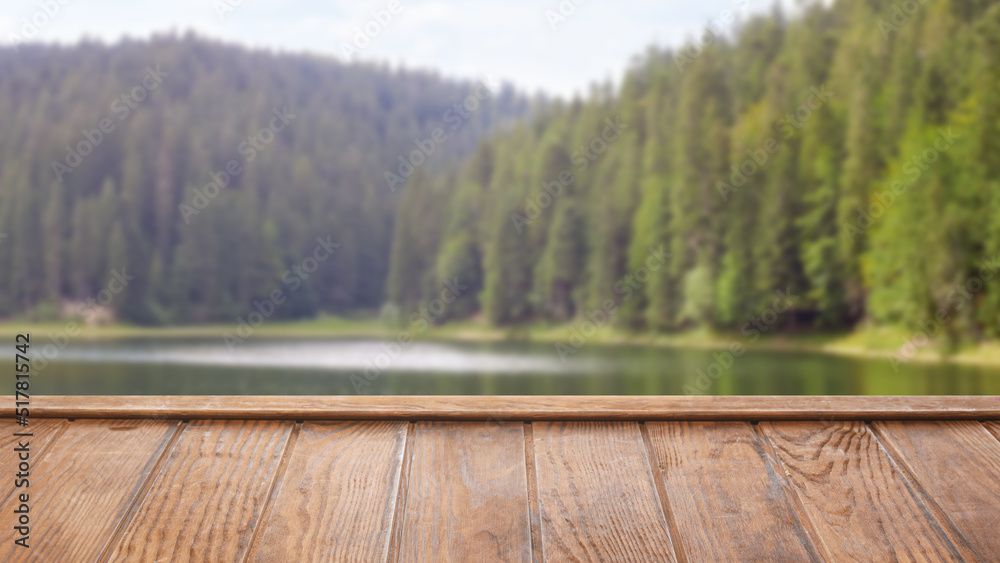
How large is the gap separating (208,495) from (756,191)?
36.7m

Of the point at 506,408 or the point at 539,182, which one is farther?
the point at 539,182

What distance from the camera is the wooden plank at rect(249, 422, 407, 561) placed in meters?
1.10

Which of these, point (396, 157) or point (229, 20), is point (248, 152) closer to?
point (396, 157)

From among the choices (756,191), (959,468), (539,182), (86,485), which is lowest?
(539,182)

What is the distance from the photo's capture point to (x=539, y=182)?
4650 centimetres

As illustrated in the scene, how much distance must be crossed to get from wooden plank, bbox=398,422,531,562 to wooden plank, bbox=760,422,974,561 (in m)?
0.40

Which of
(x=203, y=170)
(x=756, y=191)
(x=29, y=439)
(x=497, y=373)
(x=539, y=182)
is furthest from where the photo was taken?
(x=203, y=170)

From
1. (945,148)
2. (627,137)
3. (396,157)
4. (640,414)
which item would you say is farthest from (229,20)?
(640,414)

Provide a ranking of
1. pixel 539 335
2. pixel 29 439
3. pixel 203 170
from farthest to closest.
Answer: pixel 203 170 → pixel 539 335 → pixel 29 439

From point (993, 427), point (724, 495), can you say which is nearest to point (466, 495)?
point (724, 495)

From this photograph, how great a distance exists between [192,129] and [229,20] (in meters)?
20.2

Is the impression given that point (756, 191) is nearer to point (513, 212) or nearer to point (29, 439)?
point (513, 212)

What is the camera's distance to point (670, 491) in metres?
1.20

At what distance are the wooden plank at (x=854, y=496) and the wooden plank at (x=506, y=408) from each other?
0.13 ft
